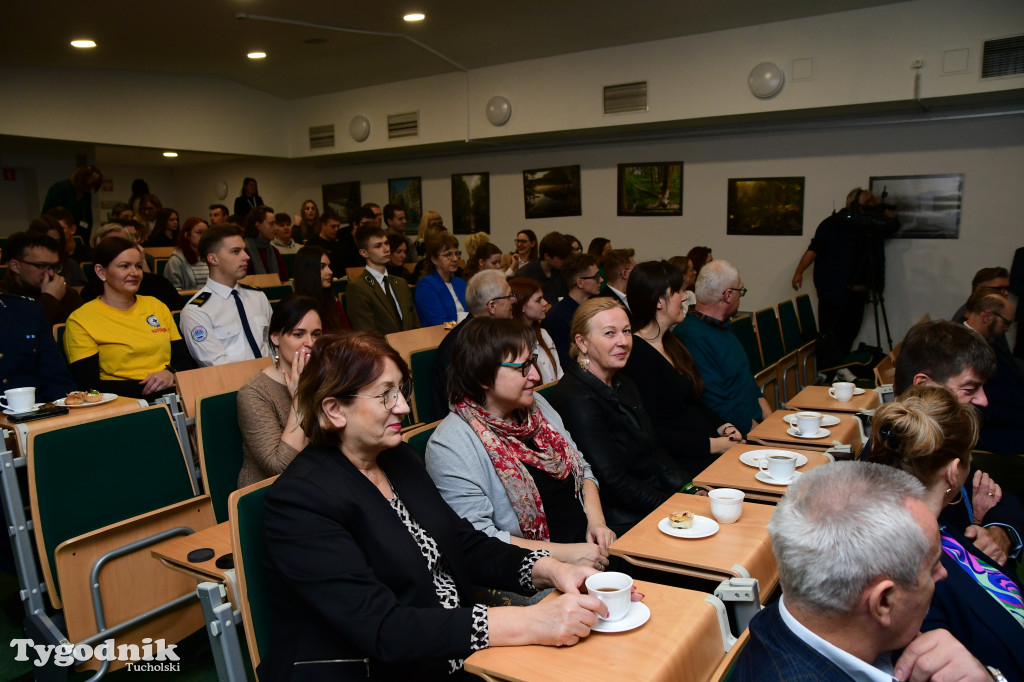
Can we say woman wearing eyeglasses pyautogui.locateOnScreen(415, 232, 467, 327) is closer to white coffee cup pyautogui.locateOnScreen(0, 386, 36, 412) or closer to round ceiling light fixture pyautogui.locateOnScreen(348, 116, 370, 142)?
white coffee cup pyautogui.locateOnScreen(0, 386, 36, 412)

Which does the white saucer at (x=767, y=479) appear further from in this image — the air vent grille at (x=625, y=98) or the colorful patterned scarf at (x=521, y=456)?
the air vent grille at (x=625, y=98)

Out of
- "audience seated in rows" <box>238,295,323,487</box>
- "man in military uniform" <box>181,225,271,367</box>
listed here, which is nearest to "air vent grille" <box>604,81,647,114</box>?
"man in military uniform" <box>181,225,271,367</box>

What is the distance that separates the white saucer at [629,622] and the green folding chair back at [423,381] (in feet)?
6.93

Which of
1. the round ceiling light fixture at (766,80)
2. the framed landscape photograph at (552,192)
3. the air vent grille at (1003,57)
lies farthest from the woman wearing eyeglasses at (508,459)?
the framed landscape photograph at (552,192)

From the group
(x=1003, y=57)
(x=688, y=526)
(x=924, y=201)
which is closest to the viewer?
(x=688, y=526)

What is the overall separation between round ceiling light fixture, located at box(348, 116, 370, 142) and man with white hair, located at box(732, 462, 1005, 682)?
990 centimetres

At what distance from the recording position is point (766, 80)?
22.7ft

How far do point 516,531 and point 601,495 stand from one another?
636mm

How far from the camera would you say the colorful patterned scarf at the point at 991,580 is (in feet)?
4.91

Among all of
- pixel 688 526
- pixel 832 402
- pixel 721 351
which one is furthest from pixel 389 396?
pixel 832 402

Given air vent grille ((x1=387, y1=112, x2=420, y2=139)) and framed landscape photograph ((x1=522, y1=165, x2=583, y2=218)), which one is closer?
framed landscape photograph ((x1=522, y1=165, x2=583, y2=218))

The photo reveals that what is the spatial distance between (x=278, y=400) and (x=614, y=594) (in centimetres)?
153

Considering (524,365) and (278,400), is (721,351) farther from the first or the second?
(278,400)

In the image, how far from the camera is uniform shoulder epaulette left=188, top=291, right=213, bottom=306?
375cm
